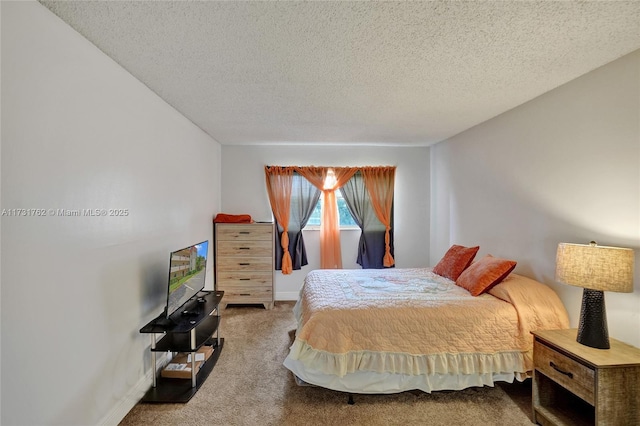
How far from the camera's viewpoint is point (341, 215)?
457 centimetres

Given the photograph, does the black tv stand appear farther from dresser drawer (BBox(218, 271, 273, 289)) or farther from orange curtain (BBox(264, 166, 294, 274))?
orange curtain (BBox(264, 166, 294, 274))

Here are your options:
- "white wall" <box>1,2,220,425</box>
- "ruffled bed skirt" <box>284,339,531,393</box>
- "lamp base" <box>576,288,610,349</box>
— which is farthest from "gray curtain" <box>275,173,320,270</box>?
"lamp base" <box>576,288,610,349</box>

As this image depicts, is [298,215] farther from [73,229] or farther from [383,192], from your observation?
[73,229]

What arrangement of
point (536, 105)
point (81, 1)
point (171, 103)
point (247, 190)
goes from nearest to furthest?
1. point (81, 1)
2. point (536, 105)
3. point (171, 103)
4. point (247, 190)

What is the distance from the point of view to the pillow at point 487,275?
7.88 ft

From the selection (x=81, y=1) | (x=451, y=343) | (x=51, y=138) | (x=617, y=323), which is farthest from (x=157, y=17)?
(x=617, y=323)

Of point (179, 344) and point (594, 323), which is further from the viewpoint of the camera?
point (179, 344)

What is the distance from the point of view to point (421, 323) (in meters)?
2.13

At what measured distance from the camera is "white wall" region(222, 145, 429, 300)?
440 cm

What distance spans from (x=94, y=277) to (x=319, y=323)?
4.88 feet

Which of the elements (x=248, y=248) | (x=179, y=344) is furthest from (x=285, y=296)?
(x=179, y=344)

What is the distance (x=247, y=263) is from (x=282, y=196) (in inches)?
44.9

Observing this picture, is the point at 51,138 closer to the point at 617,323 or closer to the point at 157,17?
the point at 157,17

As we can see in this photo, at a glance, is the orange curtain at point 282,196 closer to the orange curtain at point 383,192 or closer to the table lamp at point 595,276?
the orange curtain at point 383,192
